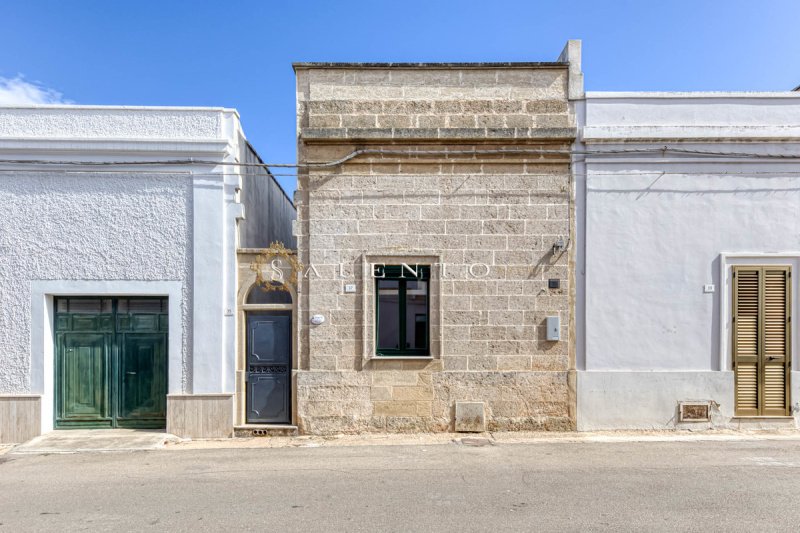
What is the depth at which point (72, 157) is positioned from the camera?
774 centimetres

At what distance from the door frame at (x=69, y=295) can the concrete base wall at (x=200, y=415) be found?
0.24 meters

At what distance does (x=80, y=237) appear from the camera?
7.73 metres

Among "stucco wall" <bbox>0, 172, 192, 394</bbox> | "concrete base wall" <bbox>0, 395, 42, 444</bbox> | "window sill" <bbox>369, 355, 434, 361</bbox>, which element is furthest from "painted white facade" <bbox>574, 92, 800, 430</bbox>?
"concrete base wall" <bbox>0, 395, 42, 444</bbox>

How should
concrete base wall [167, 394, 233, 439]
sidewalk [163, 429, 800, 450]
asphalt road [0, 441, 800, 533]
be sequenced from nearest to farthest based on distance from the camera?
asphalt road [0, 441, 800, 533], sidewalk [163, 429, 800, 450], concrete base wall [167, 394, 233, 439]

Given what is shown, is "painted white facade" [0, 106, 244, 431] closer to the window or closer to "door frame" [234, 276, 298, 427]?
"door frame" [234, 276, 298, 427]

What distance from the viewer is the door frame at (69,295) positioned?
7.64 m

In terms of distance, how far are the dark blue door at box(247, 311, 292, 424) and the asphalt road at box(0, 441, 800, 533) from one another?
99cm

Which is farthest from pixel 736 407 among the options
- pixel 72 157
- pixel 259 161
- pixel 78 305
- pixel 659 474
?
pixel 72 157

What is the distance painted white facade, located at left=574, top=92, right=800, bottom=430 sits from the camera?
7.88 m

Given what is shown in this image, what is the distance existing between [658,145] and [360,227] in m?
5.07

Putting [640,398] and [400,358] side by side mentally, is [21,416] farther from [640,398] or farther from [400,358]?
[640,398]

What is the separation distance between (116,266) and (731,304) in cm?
991

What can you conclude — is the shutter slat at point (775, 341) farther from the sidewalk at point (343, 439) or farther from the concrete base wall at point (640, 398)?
the sidewalk at point (343, 439)

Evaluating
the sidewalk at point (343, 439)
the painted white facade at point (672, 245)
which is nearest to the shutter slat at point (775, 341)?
the painted white facade at point (672, 245)
